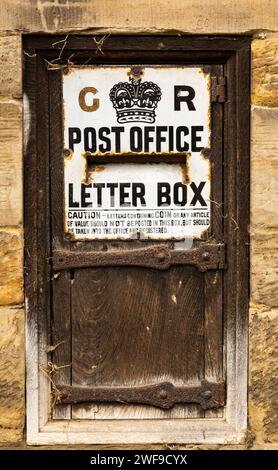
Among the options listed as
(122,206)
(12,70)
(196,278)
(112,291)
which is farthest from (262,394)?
(12,70)

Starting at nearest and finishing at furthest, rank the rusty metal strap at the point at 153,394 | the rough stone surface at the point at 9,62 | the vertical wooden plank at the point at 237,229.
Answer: the rough stone surface at the point at 9,62 < the vertical wooden plank at the point at 237,229 < the rusty metal strap at the point at 153,394

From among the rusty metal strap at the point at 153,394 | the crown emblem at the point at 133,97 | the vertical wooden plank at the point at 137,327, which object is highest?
the crown emblem at the point at 133,97

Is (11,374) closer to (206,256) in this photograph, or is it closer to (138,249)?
(138,249)

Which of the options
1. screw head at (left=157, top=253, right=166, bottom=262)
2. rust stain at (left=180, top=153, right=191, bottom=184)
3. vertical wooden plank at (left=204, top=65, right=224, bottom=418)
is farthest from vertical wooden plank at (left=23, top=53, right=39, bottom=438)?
vertical wooden plank at (left=204, top=65, right=224, bottom=418)

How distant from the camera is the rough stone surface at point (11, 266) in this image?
9.67 feet

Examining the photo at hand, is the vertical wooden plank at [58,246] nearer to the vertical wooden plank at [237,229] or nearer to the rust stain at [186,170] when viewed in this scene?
the rust stain at [186,170]

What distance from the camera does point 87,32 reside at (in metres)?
2.94

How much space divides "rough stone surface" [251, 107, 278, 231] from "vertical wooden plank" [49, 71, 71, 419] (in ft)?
2.77

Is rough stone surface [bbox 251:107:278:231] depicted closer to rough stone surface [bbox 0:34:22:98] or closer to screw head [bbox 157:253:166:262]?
screw head [bbox 157:253:166:262]

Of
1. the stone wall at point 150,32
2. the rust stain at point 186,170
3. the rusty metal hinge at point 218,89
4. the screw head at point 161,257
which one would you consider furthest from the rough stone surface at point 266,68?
the screw head at point 161,257

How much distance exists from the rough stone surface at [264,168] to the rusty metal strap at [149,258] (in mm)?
238

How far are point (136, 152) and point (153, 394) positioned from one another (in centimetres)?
109

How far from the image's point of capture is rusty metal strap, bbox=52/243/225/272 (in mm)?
3076
